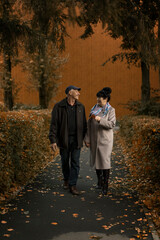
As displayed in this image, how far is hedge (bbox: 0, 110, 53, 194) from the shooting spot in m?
5.66

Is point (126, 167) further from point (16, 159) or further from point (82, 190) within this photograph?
point (16, 159)

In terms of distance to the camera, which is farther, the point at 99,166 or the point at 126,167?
the point at 126,167

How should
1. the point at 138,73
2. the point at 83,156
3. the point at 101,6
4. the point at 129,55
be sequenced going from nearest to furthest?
the point at 101,6 < the point at 83,156 < the point at 129,55 < the point at 138,73

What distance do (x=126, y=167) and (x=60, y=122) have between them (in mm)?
3355

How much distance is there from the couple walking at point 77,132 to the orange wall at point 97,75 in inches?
701

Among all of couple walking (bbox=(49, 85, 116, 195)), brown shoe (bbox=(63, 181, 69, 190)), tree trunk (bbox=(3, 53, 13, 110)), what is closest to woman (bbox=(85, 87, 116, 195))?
couple walking (bbox=(49, 85, 116, 195))

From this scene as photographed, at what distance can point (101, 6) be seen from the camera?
388 centimetres

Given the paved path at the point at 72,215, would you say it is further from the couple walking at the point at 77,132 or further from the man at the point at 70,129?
the man at the point at 70,129

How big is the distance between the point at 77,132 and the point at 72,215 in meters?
1.76

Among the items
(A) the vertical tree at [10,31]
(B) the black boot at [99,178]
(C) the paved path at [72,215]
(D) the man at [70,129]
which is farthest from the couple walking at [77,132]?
(A) the vertical tree at [10,31]

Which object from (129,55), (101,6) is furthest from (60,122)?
(129,55)

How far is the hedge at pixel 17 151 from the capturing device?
5.66 meters

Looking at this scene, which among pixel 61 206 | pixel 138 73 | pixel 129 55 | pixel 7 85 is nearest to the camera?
pixel 61 206

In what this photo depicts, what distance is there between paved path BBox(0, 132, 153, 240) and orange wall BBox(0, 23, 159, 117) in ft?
57.6
